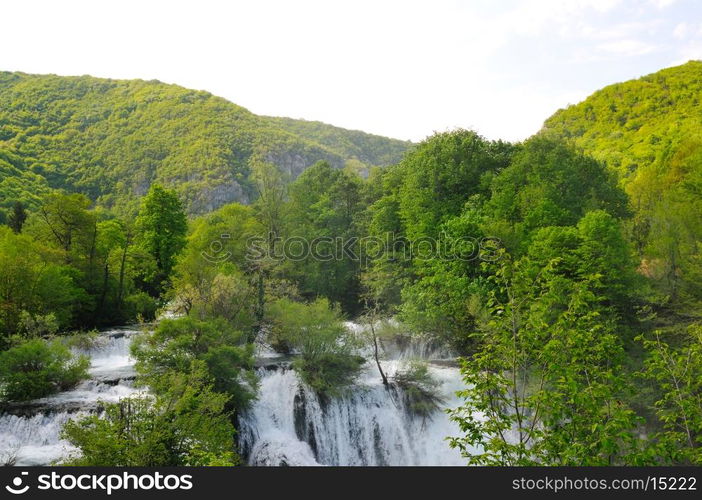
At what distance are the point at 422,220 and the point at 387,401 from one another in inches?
527

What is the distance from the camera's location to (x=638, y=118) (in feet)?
202

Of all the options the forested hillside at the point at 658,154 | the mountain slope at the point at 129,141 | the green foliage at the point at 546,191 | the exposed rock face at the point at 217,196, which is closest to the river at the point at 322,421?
the green foliage at the point at 546,191

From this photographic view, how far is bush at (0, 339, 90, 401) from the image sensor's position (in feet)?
68.9

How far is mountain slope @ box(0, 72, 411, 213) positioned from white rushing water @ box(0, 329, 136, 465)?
5105 cm

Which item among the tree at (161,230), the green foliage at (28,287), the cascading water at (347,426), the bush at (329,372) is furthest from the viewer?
the tree at (161,230)

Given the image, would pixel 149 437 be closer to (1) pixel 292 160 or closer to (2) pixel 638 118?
(2) pixel 638 118

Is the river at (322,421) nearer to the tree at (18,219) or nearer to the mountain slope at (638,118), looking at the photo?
the tree at (18,219)

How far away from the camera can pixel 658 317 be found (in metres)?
27.5

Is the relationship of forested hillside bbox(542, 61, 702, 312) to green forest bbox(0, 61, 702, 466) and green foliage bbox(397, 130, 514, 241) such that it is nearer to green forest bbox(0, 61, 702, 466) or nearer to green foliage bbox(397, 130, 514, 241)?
green forest bbox(0, 61, 702, 466)

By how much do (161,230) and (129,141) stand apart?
6777 centimetres

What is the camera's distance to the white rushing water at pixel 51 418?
716 inches

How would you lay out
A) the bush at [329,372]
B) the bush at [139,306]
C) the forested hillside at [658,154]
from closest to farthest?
the bush at [329,372]
the forested hillside at [658,154]
the bush at [139,306]

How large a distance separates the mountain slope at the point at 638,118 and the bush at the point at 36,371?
146 feet

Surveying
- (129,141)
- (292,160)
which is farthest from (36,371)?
(292,160)
